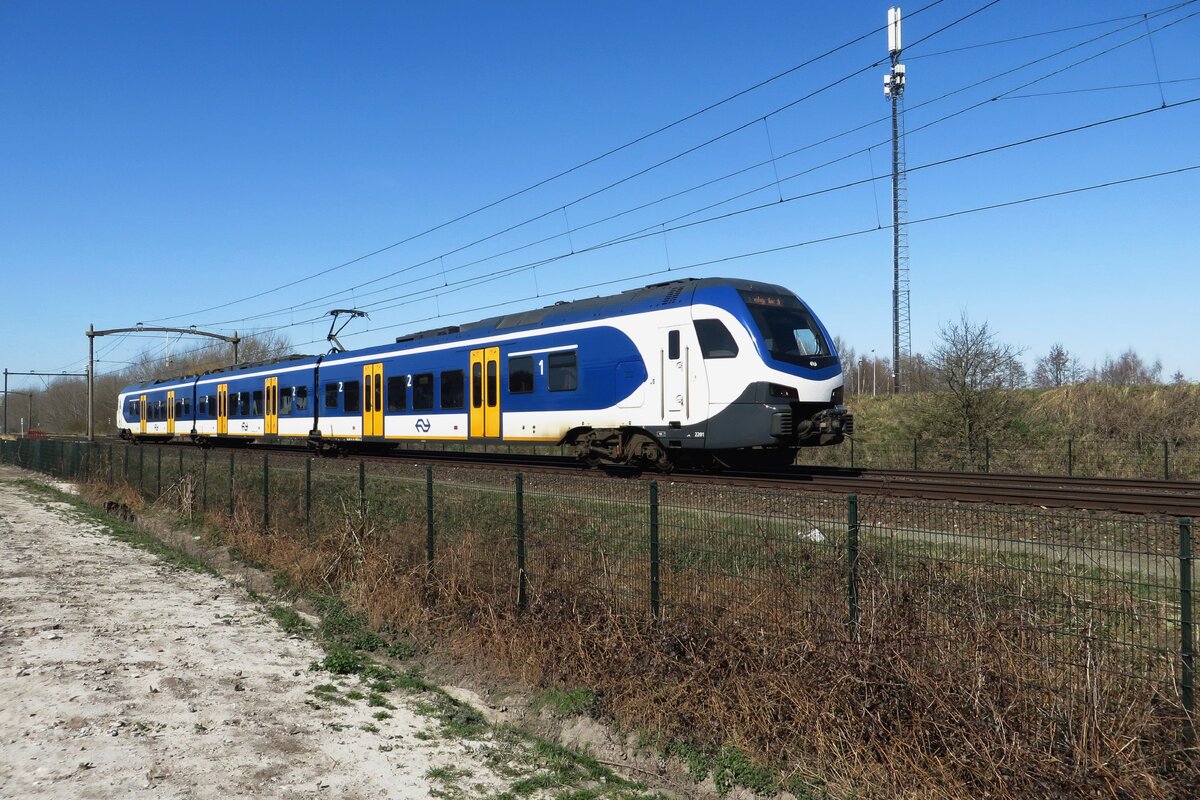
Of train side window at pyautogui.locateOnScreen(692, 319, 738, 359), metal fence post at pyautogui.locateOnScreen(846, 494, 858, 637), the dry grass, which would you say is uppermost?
train side window at pyautogui.locateOnScreen(692, 319, 738, 359)

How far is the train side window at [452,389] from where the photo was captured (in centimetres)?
2038

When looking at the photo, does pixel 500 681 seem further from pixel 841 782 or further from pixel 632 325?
pixel 632 325

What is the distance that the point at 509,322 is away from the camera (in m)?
19.6

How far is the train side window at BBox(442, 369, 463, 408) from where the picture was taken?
66.8 feet

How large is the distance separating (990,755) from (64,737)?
242 inches

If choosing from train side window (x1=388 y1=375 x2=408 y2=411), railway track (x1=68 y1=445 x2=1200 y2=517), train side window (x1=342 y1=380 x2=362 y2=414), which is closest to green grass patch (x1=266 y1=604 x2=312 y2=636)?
railway track (x1=68 y1=445 x2=1200 y2=517)

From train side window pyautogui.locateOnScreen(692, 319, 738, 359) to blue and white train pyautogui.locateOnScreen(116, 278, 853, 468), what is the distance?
20mm

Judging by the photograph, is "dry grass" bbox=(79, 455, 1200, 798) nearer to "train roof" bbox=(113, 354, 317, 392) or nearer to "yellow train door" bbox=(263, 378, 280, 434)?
"train roof" bbox=(113, 354, 317, 392)

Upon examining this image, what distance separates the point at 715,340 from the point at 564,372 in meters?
3.88

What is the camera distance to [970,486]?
13.6 metres

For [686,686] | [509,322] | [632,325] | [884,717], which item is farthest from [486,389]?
[884,717]

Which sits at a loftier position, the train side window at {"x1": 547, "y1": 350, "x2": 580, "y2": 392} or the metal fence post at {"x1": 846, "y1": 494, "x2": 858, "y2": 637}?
the train side window at {"x1": 547, "y1": 350, "x2": 580, "y2": 392}

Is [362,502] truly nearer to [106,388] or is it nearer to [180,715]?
[180,715]

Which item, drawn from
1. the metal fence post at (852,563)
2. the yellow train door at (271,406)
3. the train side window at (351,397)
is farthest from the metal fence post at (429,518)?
the yellow train door at (271,406)
